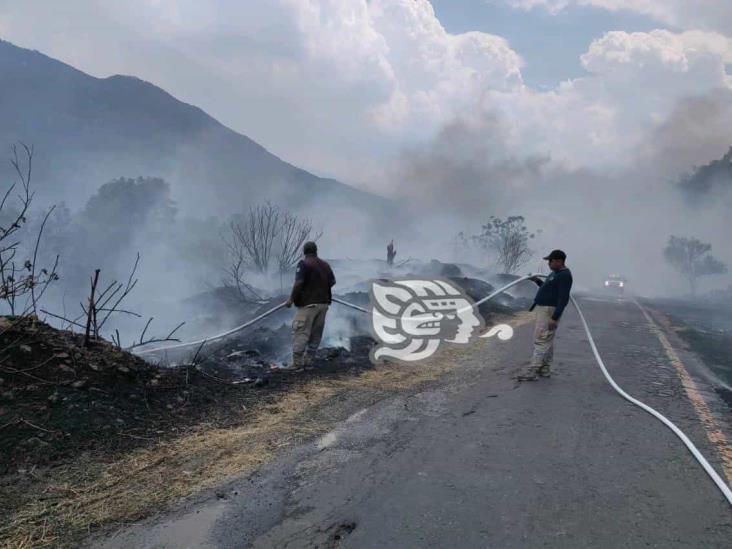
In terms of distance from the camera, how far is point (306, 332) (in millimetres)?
7547

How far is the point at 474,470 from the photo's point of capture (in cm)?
384

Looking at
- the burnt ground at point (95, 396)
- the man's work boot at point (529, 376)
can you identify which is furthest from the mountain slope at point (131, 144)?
the burnt ground at point (95, 396)

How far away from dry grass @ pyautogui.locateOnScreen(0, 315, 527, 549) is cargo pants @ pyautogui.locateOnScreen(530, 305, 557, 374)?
10.3ft

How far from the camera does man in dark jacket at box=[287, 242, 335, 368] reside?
7.49 meters

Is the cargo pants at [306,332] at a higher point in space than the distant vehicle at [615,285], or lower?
lower

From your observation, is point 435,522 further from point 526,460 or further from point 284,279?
point 284,279

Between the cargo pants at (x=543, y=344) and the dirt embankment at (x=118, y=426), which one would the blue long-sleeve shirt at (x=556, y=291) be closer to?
the cargo pants at (x=543, y=344)

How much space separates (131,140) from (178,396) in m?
150

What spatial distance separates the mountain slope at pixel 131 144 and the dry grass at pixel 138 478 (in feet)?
308

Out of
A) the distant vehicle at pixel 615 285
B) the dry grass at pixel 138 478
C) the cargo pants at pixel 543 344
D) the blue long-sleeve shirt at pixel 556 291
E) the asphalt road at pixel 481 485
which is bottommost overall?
the dry grass at pixel 138 478

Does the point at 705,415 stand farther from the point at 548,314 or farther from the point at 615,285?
the point at 615,285

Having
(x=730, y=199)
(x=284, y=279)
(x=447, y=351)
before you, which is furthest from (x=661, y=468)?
(x=730, y=199)

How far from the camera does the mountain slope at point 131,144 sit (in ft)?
350

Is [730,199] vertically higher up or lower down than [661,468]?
higher up
